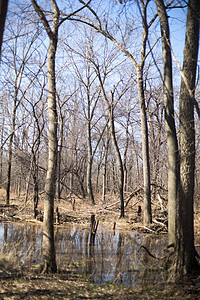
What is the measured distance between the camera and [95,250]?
8.87 metres

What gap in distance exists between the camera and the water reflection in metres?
6.66

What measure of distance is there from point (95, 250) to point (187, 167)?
170 inches

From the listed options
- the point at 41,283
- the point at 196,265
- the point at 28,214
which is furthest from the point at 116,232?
the point at 41,283

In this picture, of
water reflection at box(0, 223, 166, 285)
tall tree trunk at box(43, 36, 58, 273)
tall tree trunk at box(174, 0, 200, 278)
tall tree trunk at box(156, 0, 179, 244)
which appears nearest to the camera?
tall tree trunk at box(174, 0, 200, 278)

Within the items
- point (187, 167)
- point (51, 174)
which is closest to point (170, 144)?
point (187, 167)

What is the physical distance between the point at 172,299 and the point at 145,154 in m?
8.18

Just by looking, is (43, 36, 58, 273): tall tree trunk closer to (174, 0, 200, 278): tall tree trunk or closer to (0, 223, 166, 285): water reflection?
(0, 223, 166, 285): water reflection

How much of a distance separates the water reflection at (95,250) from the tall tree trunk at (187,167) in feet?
2.54

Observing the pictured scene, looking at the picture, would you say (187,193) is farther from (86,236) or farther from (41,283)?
(86,236)

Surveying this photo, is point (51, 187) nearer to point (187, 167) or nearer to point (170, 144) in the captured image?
point (187, 167)

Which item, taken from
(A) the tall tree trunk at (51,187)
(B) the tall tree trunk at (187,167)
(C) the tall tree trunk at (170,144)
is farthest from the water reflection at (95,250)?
(C) the tall tree trunk at (170,144)

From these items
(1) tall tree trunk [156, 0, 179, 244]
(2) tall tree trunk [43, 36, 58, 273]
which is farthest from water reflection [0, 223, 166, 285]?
(1) tall tree trunk [156, 0, 179, 244]

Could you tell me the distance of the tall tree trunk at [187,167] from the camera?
242 inches

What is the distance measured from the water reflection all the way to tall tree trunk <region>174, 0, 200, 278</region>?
30.4 inches
